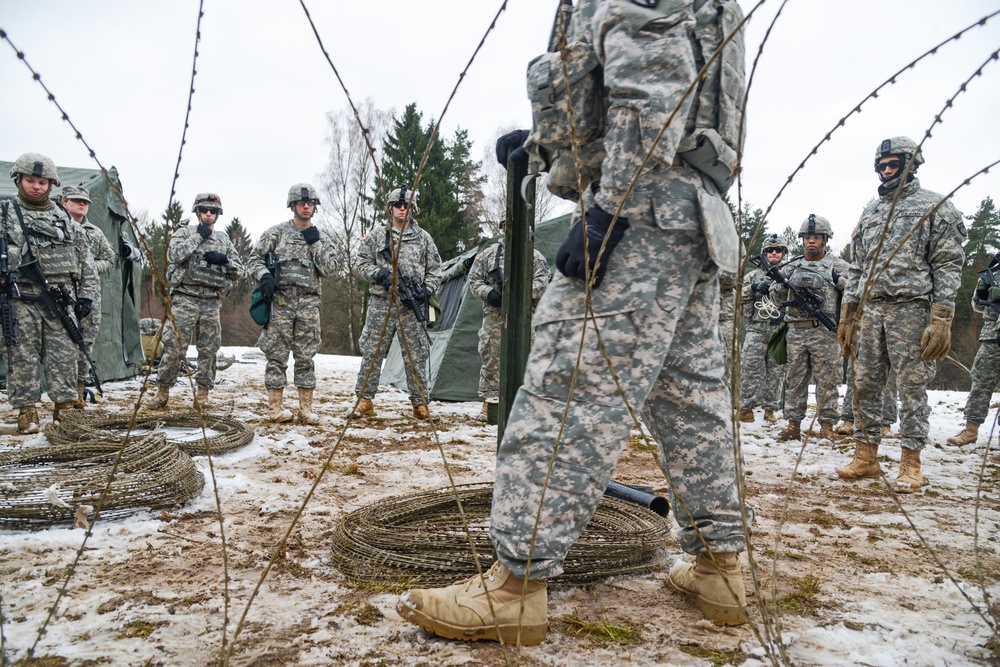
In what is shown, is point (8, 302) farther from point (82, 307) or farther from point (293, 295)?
point (293, 295)

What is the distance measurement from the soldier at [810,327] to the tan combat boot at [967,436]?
0.93 metres

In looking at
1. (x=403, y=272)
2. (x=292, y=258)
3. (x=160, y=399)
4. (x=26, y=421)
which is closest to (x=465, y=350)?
(x=403, y=272)

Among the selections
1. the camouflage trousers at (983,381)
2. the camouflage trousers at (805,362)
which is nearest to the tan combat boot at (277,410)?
the camouflage trousers at (805,362)

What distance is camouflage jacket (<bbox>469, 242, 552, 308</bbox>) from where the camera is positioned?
6.50 meters

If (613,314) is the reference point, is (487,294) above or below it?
above

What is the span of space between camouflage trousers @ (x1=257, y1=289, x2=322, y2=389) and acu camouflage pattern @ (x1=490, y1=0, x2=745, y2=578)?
4.20 meters

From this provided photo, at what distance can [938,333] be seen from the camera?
3611mm

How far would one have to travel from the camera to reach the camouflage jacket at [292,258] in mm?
5469

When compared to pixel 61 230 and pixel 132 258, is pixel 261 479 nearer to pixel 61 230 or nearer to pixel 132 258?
pixel 61 230

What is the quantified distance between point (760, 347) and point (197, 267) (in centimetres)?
597

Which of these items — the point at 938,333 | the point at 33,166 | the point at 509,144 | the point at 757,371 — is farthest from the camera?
the point at 757,371

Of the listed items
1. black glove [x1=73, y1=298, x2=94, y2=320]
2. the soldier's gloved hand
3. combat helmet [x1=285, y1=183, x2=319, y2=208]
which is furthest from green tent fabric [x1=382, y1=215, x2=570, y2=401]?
the soldier's gloved hand

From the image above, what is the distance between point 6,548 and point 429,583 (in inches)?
60.6

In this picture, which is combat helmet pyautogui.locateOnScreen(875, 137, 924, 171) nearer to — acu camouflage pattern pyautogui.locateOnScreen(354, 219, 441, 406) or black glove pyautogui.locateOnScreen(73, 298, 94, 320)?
acu camouflage pattern pyautogui.locateOnScreen(354, 219, 441, 406)
